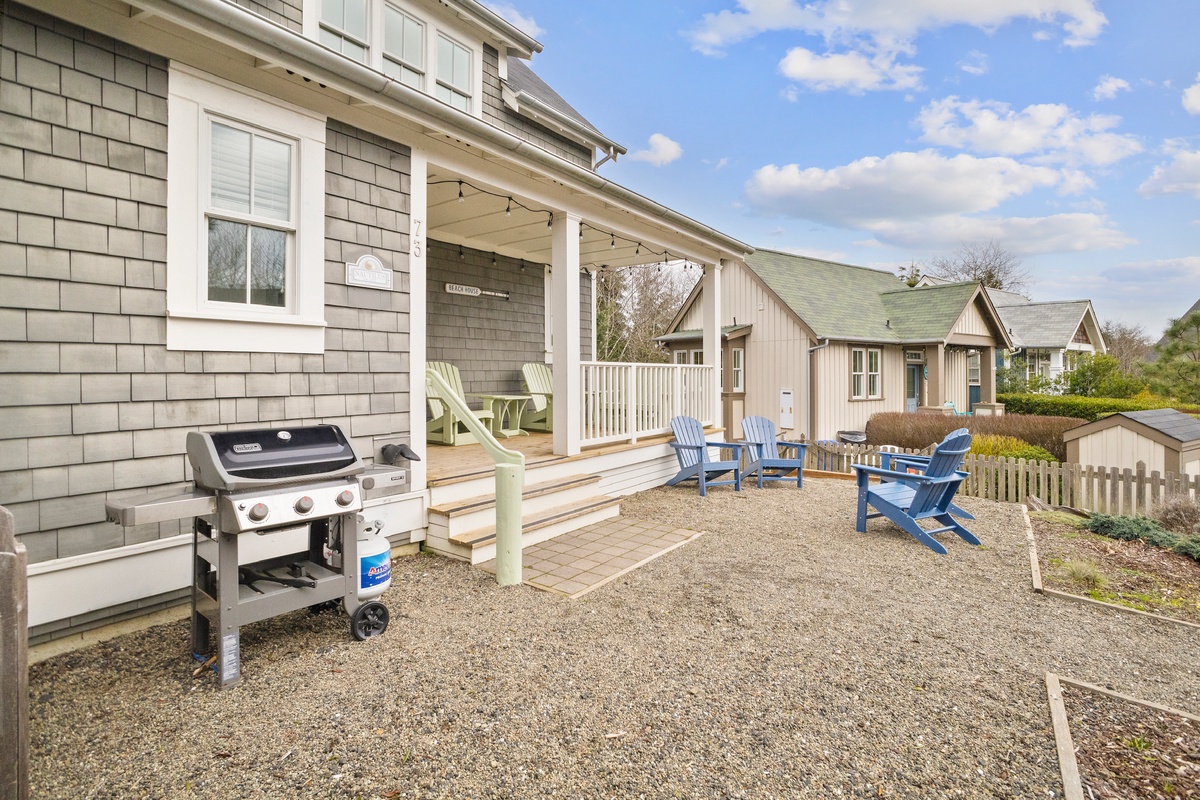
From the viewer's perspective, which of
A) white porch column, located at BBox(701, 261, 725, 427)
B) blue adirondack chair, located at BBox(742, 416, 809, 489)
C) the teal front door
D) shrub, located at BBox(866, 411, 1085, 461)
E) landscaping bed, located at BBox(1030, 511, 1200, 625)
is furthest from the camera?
the teal front door

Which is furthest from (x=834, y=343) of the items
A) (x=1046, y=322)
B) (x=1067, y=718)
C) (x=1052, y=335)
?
(x=1046, y=322)

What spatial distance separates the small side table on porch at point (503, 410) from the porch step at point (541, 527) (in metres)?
2.00

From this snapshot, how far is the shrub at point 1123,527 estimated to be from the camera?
225 inches

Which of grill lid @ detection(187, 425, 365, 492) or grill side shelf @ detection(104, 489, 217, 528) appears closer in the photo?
grill side shelf @ detection(104, 489, 217, 528)

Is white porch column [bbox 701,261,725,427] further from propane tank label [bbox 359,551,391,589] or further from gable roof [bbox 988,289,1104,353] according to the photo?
gable roof [bbox 988,289,1104,353]

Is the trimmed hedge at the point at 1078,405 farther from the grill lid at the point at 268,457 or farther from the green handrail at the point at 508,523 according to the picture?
the grill lid at the point at 268,457

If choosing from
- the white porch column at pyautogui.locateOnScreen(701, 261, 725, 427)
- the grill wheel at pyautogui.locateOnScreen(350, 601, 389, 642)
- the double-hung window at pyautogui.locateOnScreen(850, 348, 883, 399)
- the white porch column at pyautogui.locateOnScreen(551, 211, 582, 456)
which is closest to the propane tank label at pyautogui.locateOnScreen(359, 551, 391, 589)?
the grill wheel at pyautogui.locateOnScreen(350, 601, 389, 642)

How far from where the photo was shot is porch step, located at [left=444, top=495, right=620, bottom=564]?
4.53 metres

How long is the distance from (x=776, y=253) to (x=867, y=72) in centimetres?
511

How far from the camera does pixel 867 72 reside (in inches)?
604

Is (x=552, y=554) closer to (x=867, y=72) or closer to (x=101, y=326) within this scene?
(x=101, y=326)

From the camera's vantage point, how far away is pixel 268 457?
2824mm

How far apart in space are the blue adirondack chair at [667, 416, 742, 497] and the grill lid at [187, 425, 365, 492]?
516 cm

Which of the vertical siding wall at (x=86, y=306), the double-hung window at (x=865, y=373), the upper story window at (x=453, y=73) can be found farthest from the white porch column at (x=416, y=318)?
the double-hung window at (x=865, y=373)
